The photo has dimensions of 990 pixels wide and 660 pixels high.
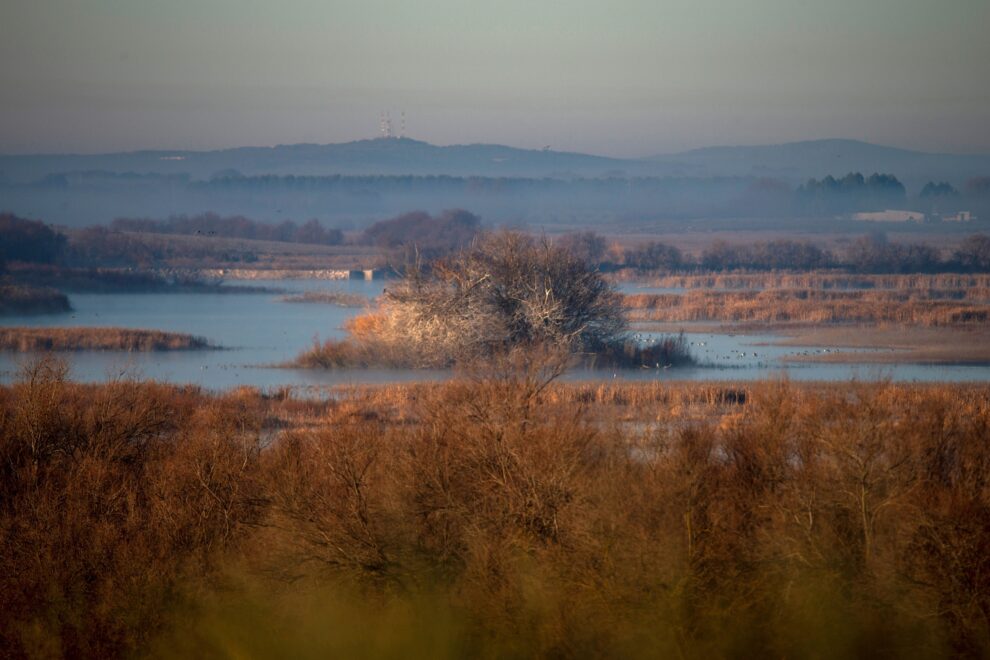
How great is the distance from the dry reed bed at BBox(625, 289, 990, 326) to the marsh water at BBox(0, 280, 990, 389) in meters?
3.28

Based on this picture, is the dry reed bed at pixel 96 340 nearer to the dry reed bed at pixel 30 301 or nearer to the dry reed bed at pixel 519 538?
the dry reed bed at pixel 30 301

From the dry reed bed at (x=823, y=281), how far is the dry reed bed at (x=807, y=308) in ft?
14.2

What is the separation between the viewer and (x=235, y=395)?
2423cm

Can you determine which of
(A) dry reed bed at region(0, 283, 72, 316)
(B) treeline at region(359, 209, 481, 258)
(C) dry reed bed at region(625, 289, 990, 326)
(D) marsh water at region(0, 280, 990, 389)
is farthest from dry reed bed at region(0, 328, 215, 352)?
(B) treeline at region(359, 209, 481, 258)

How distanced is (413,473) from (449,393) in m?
2.11

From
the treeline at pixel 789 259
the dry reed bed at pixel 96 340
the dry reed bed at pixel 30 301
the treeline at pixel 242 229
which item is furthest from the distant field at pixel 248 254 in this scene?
the dry reed bed at pixel 96 340

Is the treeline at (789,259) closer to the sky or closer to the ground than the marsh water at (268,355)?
closer to the sky

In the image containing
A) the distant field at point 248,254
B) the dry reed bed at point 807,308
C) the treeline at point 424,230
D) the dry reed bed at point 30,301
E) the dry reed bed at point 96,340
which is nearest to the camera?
the dry reed bed at point 96,340

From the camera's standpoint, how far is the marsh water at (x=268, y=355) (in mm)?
29047

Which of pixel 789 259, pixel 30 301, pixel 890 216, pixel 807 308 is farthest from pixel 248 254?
pixel 890 216

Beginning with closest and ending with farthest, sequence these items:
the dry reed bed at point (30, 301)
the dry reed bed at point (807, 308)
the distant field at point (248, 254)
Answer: the dry reed bed at point (807, 308) → the dry reed bed at point (30, 301) → the distant field at point (248, 254)

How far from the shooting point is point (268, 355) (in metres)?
35.5

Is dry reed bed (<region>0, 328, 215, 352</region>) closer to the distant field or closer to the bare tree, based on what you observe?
the bare tree

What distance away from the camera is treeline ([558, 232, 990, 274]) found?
215 feet
